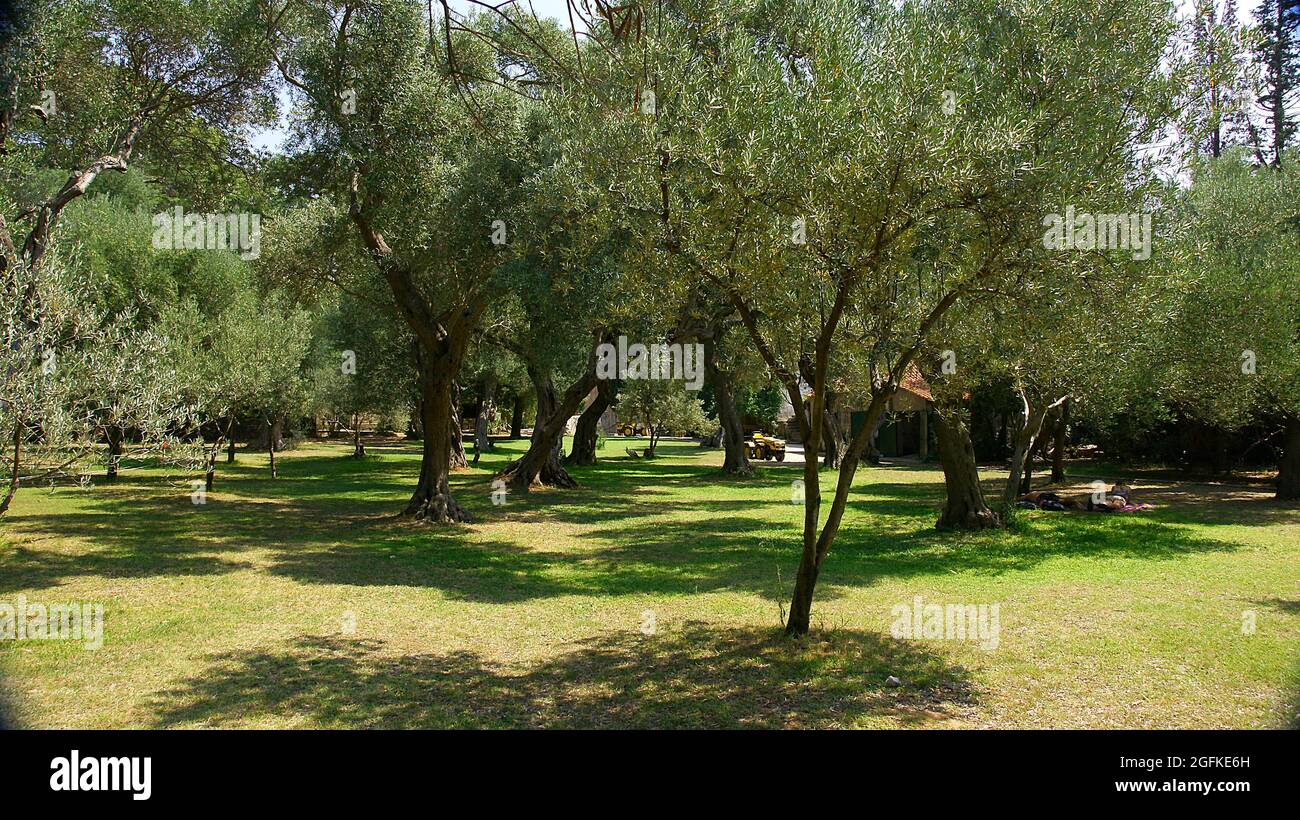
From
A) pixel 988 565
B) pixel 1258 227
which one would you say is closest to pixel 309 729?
pixel 988 565

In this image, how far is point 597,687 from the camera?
641cm

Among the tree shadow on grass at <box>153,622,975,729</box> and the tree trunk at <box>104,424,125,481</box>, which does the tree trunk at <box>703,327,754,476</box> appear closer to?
the tree trunk at <box>104,424,125,481</box>

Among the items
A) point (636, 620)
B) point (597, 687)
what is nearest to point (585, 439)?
point (636, 620)

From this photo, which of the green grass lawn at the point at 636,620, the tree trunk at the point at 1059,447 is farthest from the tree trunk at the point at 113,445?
the tree trunk at the point at 1059,447

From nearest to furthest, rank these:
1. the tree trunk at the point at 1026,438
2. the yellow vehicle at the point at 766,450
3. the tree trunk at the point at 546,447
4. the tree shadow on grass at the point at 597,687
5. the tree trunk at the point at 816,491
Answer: the tree shadow on grass at the point at 597,687
the tree trunk at the point at 816,491
the tree trunk at the point at 1026,438
the tree trunk at the point at 546,447
the yellow vehicle at the point at 766,450

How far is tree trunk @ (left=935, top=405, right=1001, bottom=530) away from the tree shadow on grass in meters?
7.86

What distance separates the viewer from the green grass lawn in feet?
19.4

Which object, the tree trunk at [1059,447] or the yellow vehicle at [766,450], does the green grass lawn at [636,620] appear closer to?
the tree trunk at [1059,447]

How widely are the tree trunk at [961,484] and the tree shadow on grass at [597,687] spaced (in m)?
7.86

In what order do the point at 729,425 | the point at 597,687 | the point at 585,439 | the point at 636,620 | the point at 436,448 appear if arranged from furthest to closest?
1. the point at 585,439
2. the point at 729,425
3. the point at 436,448
4. the point at 636,620
5. the point at 597,687

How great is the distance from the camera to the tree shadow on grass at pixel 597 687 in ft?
18.6

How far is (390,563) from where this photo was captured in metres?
12.1

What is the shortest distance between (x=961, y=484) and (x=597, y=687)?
10697 millimetres

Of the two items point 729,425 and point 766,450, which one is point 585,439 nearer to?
point 729,425
